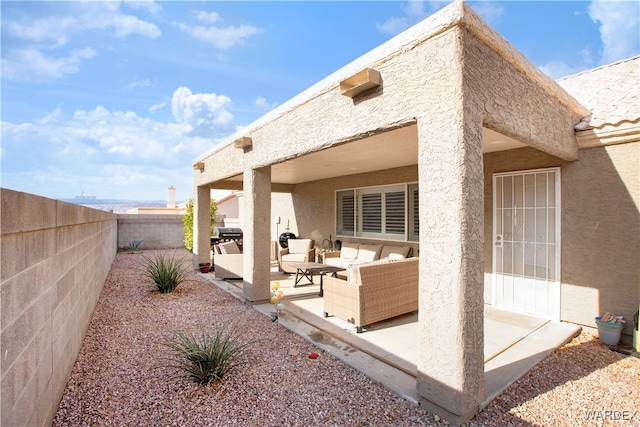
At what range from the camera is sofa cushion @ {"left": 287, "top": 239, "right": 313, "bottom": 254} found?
37.2ft

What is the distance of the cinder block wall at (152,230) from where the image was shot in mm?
16969

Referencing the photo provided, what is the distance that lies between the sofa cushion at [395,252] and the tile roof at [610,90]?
15.6 feet

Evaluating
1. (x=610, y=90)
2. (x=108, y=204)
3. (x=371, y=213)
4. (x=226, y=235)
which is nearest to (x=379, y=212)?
(x=371, y=213)

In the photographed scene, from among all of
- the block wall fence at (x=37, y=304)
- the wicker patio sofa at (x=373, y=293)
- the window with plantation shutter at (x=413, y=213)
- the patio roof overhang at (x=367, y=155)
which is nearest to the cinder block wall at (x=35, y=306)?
the block wall fence at (x=37, y=304)

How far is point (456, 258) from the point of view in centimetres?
302

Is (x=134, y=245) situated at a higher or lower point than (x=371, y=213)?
lower

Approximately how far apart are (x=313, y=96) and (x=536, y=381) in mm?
5047

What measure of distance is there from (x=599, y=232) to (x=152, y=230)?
61.5 feet

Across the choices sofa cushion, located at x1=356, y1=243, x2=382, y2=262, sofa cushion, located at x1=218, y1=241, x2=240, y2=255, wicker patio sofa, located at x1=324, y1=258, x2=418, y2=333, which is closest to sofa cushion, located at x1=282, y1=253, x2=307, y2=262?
sofa cushion, located at x1=218, y1=241, x2=240, y2=255

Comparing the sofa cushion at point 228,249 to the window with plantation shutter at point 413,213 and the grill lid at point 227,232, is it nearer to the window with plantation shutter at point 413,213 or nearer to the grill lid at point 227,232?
the grill lid at point 227,232

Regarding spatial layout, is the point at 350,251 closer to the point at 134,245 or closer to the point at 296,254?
the point at 296,254

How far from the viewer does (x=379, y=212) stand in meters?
10.2

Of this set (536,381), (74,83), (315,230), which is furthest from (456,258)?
(74,83)

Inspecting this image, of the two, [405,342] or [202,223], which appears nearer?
[405,342]
